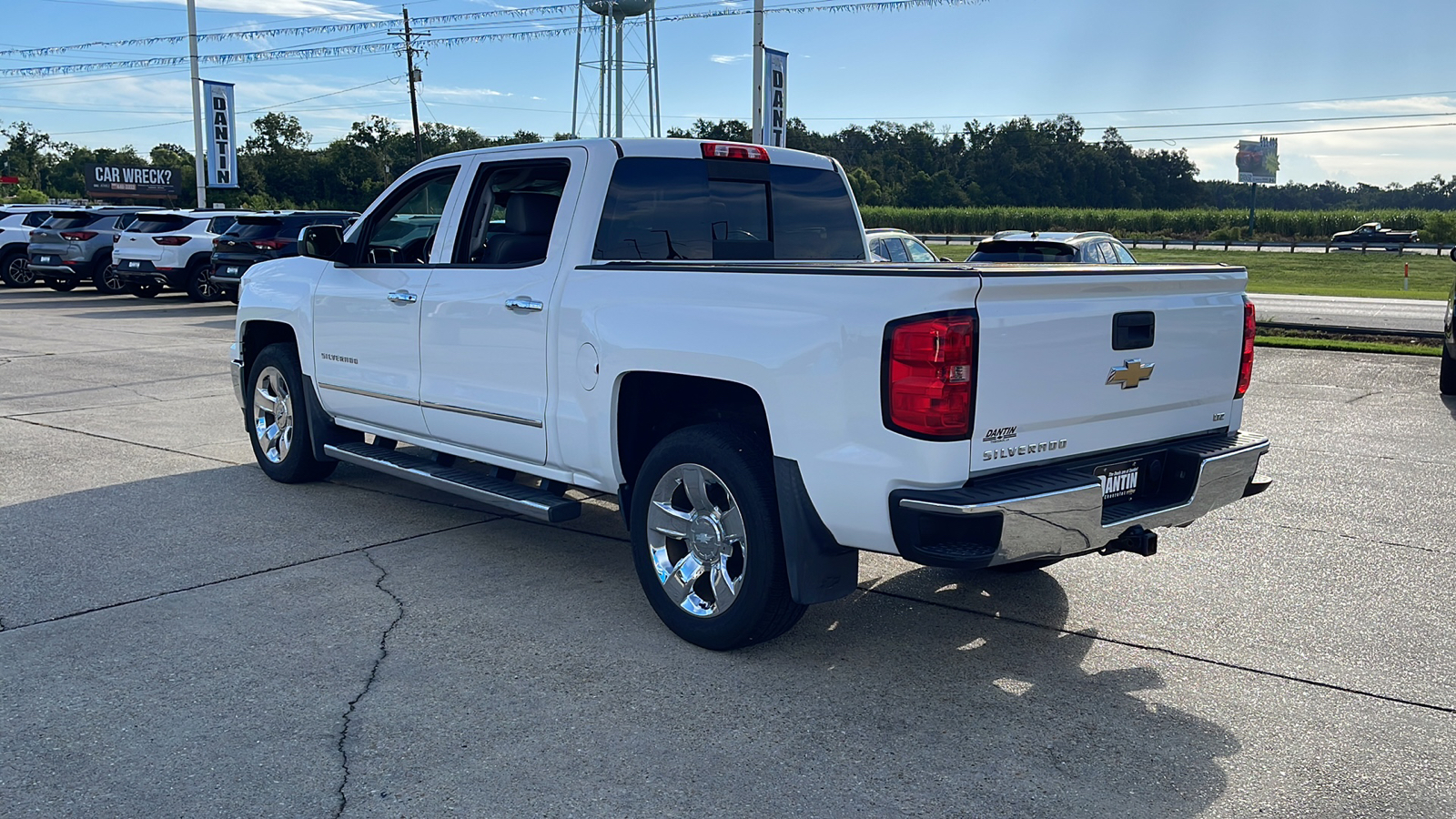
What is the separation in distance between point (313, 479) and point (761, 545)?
4.10m

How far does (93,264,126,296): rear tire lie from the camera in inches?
1002

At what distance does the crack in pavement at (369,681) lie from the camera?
3.43m

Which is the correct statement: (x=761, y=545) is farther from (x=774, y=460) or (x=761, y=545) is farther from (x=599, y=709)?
(x=599, y=709)

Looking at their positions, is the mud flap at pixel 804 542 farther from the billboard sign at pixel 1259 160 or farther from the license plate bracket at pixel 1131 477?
the billboard sign at pixel 1259 160

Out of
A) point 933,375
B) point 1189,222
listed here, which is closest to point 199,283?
point 933,375

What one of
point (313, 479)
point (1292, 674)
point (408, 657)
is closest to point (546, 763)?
point (408, 657)

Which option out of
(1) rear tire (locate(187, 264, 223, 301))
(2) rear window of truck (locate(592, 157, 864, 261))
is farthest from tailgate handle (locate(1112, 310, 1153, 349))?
(1) rear tire (locate(187, 264, 223, 301))

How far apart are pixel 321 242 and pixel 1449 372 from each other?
1077 cm

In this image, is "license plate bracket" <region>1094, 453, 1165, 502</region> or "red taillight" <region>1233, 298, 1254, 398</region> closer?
"license plate bracket" <region>1094, 453, 1165, 502</region>

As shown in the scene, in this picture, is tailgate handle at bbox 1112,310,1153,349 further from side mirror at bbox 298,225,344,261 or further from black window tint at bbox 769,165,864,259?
side mirror at bbox 298,225,344,261

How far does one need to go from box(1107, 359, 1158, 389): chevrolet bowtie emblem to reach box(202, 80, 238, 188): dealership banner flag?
39.1 meters

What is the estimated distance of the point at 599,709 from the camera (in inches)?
159

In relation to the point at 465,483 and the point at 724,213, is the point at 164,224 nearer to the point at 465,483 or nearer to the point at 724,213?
the point at 465,483

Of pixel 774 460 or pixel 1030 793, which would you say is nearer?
pixel 1030 793
